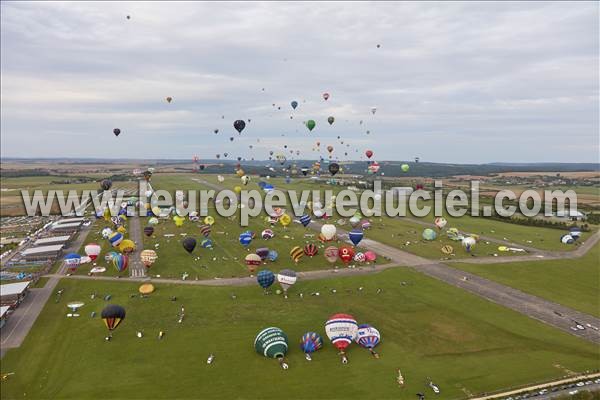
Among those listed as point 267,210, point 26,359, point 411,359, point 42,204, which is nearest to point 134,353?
point 26,359

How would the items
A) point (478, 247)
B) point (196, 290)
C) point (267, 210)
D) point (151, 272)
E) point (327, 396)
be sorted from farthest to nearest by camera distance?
point (267, 210)
point (478, 247)
point (151, 272)
point (196, 290)
point (327, 396)

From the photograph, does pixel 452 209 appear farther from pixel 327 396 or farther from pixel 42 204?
pixel 42 204

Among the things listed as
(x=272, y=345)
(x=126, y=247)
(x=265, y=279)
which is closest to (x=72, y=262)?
(x=126, y=247)

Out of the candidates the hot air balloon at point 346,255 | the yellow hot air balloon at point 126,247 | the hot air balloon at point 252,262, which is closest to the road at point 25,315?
the yellow hot air balloon at point 126,247

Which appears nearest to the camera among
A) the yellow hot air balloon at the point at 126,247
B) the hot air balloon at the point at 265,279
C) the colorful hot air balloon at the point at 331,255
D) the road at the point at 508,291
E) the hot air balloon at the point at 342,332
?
the hot air balloon at the point at 342,332

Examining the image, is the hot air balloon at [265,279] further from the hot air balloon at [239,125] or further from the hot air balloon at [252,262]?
the hot air balloon at [239,125]

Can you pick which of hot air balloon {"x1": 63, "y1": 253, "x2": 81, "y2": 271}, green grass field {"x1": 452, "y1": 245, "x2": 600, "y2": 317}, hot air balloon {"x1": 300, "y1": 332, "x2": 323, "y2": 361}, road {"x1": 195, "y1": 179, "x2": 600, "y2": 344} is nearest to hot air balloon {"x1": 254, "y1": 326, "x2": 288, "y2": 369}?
hot air balloon {"x1": 300, "y1": 332, "x2": 323, "y2": 361}

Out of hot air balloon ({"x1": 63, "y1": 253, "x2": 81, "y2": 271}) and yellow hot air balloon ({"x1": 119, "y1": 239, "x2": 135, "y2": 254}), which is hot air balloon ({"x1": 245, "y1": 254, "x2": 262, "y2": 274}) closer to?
yellow hot air balloon ({"x1": 119, "y1": 239, "x2": 135, "y2": 254})

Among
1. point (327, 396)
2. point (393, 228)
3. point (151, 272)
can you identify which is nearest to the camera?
point (327, 396)
